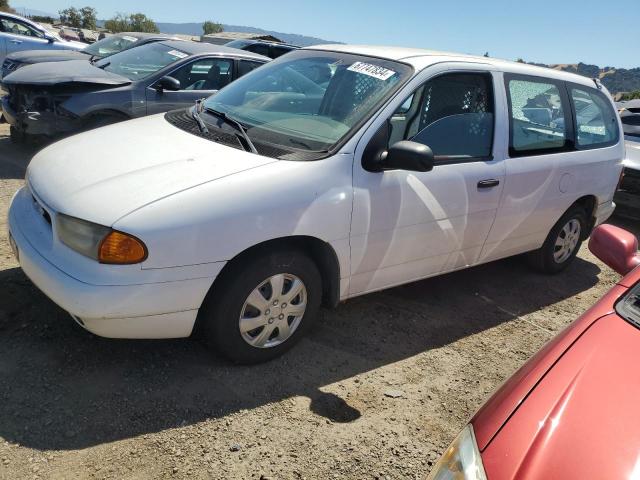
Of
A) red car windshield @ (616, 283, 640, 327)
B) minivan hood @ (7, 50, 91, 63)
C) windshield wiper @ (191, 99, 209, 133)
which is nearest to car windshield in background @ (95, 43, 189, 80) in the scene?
minivan hood @ (7, 50, 91, 63)

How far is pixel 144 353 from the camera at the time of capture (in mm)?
2967

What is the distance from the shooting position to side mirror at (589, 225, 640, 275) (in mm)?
2412

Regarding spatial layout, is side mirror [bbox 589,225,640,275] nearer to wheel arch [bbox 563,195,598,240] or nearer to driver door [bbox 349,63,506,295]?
driver door [bbox 349,63,506,295]

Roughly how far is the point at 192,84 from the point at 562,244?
15.6 ft

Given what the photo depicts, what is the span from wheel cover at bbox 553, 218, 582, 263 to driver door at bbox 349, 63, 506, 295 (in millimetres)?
1269

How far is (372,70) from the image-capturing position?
3.35 m

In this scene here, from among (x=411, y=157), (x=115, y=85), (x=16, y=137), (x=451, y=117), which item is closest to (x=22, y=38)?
(x=16, y=137)

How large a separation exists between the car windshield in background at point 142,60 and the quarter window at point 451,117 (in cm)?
426

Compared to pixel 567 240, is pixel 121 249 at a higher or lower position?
higher

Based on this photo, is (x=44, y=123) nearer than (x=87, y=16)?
Yes

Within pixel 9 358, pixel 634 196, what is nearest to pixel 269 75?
pixel 9 358

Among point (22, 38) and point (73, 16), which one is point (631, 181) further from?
point (73, 16)

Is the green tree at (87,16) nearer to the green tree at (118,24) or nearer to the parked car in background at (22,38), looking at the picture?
the green tree at (118,24)

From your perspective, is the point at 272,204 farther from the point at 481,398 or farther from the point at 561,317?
the point at 561,317
